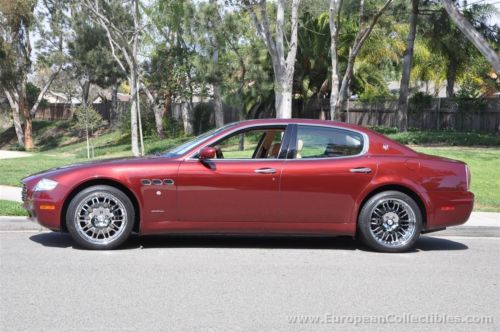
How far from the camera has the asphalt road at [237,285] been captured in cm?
504

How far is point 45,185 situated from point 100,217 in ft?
2.40

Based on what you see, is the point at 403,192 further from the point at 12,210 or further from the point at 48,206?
the point at 12,210

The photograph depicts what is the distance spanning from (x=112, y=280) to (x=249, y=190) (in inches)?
78.5

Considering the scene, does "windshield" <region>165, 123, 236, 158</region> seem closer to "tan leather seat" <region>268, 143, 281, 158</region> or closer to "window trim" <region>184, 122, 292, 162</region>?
"window trim" <region>184, 122, 292, 162</region>

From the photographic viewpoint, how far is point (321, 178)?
7473 mm

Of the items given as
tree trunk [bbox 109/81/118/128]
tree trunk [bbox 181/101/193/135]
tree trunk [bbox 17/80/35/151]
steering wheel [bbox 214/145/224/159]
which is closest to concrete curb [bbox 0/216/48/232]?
steering wheel [bbox 214/145/224/159]

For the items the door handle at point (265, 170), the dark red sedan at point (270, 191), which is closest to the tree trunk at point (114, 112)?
the dark red sedan at point (270, 191)

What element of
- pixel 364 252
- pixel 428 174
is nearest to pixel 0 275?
pixel 364 252

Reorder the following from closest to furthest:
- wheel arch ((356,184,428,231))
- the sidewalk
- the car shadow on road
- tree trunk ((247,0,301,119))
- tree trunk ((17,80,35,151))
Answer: wheel arch ((356,184,428,231))
the car shadow on road
the sidewalk
tree trunk ((247,0,301,119))
tree trunk ((17,80,35,151))

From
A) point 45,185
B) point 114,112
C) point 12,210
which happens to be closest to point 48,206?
point 45,185

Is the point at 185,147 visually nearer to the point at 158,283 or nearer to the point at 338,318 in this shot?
the point at 158,283

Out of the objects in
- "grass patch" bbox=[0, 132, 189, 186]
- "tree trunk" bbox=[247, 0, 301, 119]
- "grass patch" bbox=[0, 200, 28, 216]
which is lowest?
"grass patch" bbox=[0, 132, 189, 186]

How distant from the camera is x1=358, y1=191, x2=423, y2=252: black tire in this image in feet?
25.0

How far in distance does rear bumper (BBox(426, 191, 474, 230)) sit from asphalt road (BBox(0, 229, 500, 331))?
1.40 feet
